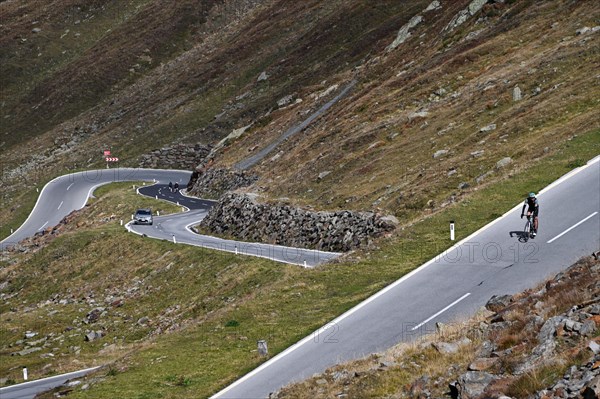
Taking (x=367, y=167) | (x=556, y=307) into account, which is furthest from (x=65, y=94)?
(x=556, y=307)

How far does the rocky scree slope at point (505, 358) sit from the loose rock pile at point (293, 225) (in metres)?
17.6

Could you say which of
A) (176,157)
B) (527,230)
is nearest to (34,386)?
(527,230)

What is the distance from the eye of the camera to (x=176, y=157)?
99.5 metres

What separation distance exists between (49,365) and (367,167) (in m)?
23.3

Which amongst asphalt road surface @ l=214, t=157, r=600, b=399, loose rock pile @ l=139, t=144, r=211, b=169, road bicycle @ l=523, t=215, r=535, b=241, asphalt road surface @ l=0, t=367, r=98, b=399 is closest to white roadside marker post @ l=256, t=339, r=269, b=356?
asphalt road surface @ l=214, t=157, r=600, b=399

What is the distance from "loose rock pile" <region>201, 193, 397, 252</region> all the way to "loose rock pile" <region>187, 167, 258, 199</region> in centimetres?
1356

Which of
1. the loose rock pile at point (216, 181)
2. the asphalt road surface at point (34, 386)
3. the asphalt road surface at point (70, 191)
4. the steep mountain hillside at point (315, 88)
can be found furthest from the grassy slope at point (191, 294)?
the asphalt road surface at point (70, 191)

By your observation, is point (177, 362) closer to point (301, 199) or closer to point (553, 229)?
point (553, 229)

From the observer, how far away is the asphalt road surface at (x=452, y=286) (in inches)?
830

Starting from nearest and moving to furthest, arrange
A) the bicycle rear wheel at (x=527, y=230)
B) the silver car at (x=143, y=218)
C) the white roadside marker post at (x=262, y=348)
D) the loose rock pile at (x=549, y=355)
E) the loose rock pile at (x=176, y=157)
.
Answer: the loose rock pile at (x=549, y=355)
the white roadside marker post at (x=262, y=348)
the bicycle rear wheel at (x=527, y=230)
the silver car at (x=143, y=218)
the loose rock pile at (x=176, y=157)

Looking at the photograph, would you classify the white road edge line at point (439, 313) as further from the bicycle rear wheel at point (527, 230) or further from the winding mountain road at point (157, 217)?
the winding mountain road at point (157, 217)

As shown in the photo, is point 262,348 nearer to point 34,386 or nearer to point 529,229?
point 529,229

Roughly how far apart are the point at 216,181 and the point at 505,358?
62.4m

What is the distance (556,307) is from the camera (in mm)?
15039
